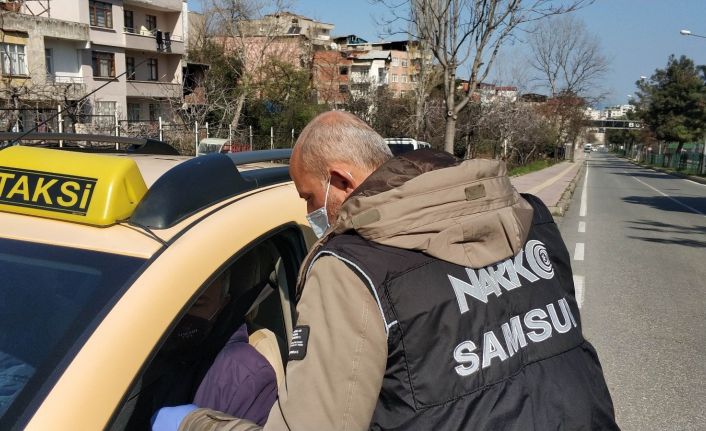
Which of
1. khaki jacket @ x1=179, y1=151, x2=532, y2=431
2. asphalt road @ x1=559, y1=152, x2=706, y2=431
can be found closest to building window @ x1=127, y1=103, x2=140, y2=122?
asphalt road @ x1=559, y1=152, x2=706, y2=431

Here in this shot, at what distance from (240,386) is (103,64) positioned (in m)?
40.3

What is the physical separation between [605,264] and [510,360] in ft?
28.2

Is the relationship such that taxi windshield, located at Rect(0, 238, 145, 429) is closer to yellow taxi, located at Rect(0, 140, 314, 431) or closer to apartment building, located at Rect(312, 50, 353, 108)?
yellow taxi, located at Rect(0, 140, 314, 431)

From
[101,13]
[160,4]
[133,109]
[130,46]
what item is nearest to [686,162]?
[160,4]

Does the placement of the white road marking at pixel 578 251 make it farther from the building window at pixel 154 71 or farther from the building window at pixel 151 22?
the building window at pixel 151 22

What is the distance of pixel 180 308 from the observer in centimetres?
131

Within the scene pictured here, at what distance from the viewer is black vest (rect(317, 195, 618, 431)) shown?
1174 mm

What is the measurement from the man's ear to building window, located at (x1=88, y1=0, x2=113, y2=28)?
40.4m

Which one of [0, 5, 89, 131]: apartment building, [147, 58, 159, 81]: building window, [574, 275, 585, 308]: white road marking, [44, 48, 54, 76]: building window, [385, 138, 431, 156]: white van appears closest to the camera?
[385, 138, 431, 156]: white van

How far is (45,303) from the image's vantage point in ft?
4.41

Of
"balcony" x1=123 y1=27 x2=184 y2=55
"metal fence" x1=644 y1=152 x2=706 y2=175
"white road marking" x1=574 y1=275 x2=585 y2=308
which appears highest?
"balcony" x1=123 y1=27 x2=184 y2=55

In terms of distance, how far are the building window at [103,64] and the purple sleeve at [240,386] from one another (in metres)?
39.0

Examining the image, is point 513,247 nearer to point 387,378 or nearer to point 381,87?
point 387,378

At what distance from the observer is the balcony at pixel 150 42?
38.2 m
